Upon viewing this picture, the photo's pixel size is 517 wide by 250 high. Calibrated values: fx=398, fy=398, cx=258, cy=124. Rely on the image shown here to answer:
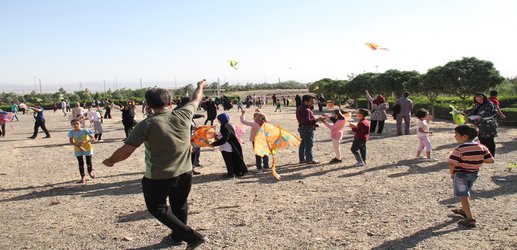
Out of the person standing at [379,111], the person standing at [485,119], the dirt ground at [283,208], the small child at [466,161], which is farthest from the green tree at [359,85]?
the small child at [466,161]

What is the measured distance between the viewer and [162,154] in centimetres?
404

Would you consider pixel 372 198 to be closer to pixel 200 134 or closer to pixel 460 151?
pixel 460 151

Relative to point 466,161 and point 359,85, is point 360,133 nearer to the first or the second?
point 466,161

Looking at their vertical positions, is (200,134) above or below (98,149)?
above

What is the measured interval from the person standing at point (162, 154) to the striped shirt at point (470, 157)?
3.31 metres

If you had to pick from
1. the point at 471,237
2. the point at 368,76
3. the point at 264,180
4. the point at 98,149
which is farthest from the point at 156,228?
the point at 368,76

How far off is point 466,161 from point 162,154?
3666 millimetres

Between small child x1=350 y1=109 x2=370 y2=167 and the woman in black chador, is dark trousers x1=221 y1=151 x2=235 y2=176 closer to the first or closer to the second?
the woman in black chador

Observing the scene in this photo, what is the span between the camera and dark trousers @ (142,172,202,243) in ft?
13.5

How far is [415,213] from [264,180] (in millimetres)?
3141

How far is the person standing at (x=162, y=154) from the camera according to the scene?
3.92 m

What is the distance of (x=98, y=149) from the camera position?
1335 centimetres

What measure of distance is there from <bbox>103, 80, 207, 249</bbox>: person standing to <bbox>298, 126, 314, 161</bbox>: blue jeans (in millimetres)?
5206

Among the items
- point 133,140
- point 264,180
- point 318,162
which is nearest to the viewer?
point 133,140
